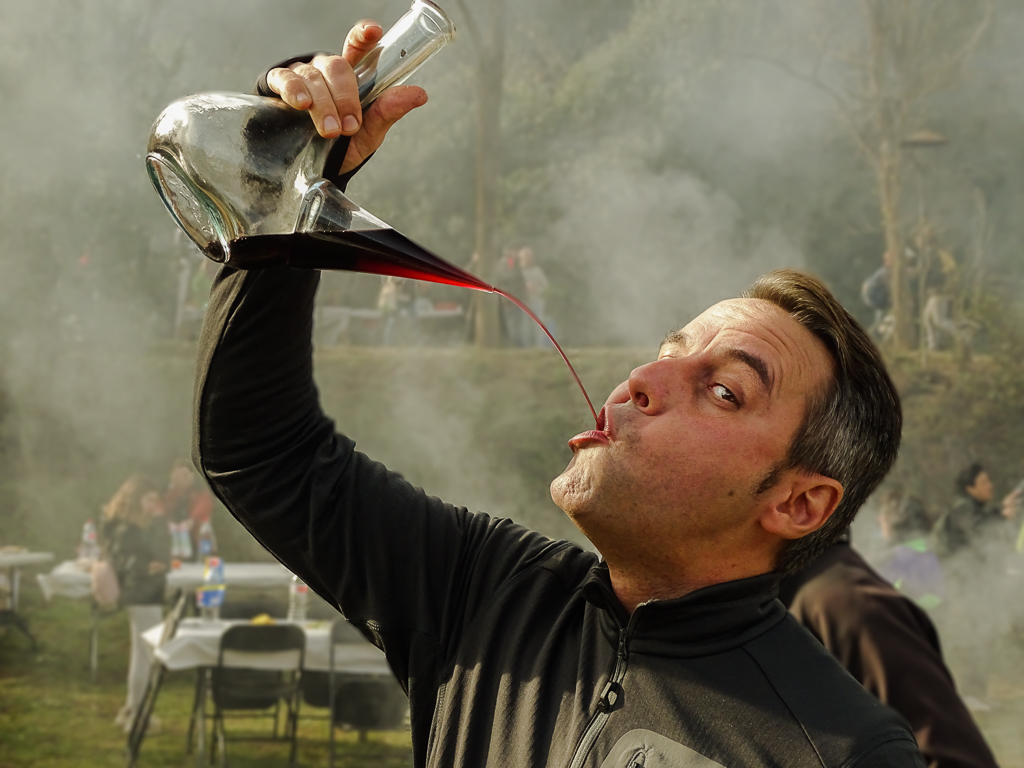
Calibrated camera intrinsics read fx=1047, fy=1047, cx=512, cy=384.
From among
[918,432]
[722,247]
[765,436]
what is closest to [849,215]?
[722,247]

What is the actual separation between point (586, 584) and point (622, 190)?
262 inches

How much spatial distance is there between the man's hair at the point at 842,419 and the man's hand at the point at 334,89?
0.54m

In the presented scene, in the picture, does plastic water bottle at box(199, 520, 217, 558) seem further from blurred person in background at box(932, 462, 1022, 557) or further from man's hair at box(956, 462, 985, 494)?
man's hair at box(956, 462, 985, 494)

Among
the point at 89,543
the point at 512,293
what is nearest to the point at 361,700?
the point at 89,543

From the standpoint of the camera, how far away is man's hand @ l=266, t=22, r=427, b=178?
3.50ft

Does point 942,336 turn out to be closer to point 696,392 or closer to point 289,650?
point 289,650

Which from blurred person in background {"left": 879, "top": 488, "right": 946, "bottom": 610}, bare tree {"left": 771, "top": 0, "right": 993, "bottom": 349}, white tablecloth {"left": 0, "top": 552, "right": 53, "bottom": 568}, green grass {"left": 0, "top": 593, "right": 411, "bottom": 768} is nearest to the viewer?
green grass {"left": 0, "top": 593, "right": 411, "bottom": 768}

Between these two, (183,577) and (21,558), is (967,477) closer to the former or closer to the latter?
(183,577)

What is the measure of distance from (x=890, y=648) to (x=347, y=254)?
1.60 metres

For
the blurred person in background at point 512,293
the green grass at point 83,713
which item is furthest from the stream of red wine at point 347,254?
the blurred person in background at point 512,293

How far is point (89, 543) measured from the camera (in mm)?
6516

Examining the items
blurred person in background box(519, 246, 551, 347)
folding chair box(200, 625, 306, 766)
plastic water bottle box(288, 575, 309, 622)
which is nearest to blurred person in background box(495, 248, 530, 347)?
blurred person in background box(519, 246, 551, 347)

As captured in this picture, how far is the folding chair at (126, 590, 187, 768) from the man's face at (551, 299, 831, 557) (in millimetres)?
5202

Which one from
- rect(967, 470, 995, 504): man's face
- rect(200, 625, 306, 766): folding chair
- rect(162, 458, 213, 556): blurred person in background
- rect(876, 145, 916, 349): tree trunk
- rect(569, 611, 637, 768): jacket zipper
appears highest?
rect(876, 145, 916, 349): tree trunk
